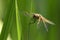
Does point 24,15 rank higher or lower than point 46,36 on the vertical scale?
higher

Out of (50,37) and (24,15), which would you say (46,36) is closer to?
(50,37)

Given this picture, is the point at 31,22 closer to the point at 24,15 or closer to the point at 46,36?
the point at 24,15

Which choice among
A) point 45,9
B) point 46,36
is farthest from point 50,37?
point 45,9

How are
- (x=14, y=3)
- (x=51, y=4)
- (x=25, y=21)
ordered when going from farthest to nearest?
(x=51, y=4) → (x=25, y=21) → (x=14, y=3)

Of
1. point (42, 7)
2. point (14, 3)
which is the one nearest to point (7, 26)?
point (14, 3)

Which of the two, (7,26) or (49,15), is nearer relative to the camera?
(7,26)

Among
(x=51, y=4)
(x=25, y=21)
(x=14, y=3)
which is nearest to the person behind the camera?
(x=14, y=3)
